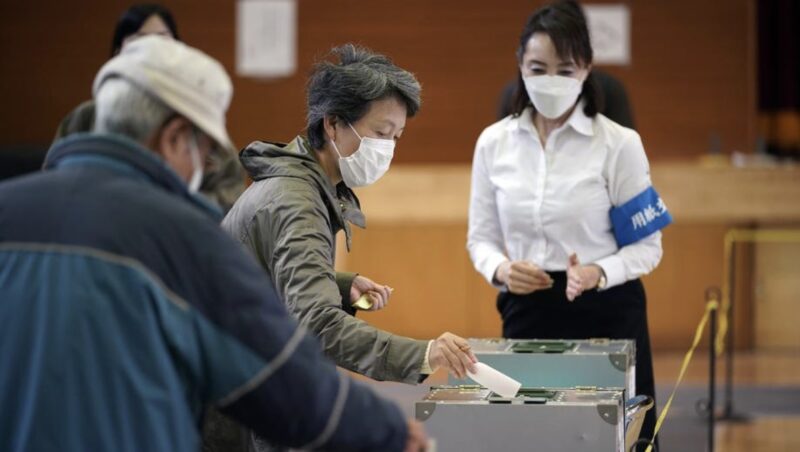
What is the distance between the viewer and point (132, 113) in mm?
1986

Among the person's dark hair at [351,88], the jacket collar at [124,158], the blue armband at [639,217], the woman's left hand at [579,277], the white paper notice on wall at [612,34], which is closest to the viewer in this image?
the jacket collar at [124,158]

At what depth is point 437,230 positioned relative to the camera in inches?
339

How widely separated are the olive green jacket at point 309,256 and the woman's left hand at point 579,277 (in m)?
0.95

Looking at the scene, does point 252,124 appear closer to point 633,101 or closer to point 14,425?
point 633,101

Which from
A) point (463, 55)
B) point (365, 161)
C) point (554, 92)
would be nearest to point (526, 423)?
point (365, 161)

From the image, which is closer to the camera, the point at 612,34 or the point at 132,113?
the point at 132,113

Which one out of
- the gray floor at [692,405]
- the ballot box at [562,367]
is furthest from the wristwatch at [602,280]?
the gray floor at [692,405]

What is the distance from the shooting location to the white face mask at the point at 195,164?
203 cm

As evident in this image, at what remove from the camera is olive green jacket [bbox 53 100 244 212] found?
2168 millimetres

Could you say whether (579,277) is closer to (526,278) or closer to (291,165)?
(526,278)

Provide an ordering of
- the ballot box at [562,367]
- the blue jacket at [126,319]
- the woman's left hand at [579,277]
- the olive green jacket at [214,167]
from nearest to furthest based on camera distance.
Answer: the blue jacket at [126,319], the olive green jacket at [214,167], the ballot box at [562,367], the woman's left hand at [579,277]

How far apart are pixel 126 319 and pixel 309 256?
A: 0.86m

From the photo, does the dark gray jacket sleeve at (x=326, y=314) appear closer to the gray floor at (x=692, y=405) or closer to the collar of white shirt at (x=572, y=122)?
the collar of white shirt at (x=572, y=122)

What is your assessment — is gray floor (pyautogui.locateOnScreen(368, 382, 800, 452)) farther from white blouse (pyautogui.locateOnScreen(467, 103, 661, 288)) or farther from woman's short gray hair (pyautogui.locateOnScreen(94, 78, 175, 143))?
woman's short gray hair (pyautogui.locateOnScreen(94, 78, 175, 143))
